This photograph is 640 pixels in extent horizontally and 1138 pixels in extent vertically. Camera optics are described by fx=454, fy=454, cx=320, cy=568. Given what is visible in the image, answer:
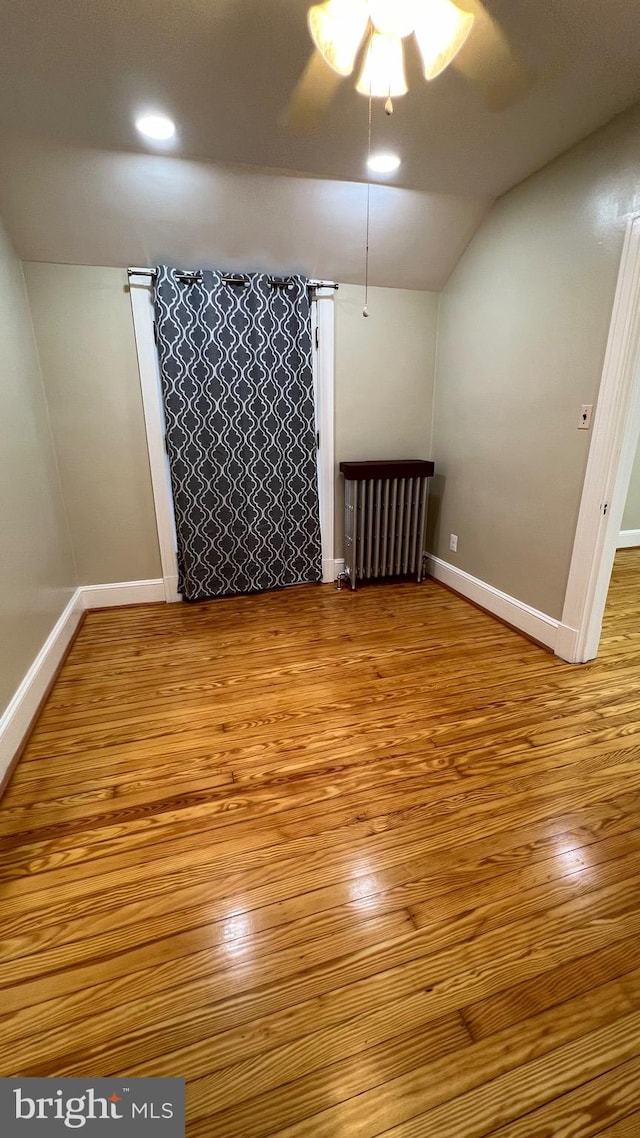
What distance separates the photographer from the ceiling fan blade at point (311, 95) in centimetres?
154

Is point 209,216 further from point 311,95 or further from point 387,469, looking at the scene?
point 387,469

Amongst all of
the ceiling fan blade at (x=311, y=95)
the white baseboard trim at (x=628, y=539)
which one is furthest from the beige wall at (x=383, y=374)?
the white baseboard trim at (x=628, y=539)

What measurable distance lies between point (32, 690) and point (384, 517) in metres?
2.33

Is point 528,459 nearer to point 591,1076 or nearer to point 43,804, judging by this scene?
point 591,1076

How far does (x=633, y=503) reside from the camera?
400 centimetres

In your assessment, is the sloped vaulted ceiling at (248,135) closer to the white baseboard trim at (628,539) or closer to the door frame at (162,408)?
the door frame at (162,408)

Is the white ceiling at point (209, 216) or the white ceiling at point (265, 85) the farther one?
the white ceiling at point (209, 216)

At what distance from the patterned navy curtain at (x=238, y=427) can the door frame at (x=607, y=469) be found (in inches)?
67.6

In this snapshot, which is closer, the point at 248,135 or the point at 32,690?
the point at 248,135

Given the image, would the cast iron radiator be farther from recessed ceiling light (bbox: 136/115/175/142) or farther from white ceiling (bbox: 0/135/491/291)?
recessed ceiling light (bbox: 136/115/175/142)

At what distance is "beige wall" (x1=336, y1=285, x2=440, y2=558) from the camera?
3.10 m

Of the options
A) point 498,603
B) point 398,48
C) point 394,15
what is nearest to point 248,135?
point 398,48

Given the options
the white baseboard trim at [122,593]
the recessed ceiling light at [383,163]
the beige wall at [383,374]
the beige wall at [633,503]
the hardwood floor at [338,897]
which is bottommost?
the hardwood floor at [338,897]

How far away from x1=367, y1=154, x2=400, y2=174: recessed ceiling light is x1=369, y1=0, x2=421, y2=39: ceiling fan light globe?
795 mm
